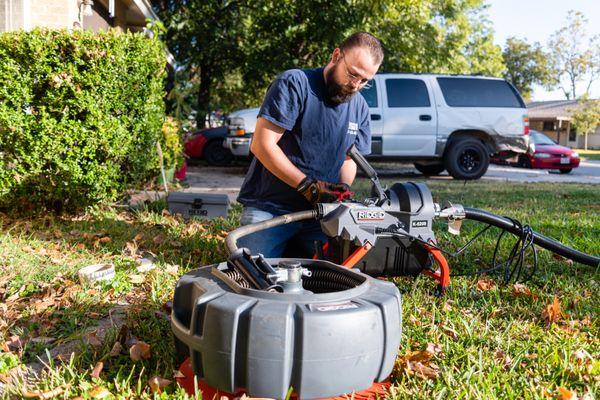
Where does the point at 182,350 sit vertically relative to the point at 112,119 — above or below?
below

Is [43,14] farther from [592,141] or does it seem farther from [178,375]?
[592,141]

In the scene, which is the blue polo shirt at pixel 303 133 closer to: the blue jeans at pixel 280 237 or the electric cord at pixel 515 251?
the blue jeans at pixel 280 237

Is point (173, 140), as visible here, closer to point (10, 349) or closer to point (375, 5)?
point (10, 349)

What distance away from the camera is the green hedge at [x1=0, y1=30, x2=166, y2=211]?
15.4ft

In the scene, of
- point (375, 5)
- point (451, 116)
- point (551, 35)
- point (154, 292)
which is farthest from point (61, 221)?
point (551, 35)

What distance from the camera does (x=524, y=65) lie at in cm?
5462

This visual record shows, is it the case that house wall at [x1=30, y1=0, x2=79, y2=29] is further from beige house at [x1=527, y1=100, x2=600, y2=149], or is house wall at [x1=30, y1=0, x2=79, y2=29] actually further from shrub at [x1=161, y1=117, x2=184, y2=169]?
beige house at [x1=527, y1=100, x2=600, y2=149]

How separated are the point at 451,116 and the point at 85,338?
914cm

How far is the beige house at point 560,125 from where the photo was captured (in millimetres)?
44625

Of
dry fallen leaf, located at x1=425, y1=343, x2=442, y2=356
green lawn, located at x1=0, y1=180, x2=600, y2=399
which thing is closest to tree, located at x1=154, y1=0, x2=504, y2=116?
green lawn, located at x1=0, y1=180, x2=600, y2=399

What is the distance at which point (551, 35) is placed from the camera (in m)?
44.6

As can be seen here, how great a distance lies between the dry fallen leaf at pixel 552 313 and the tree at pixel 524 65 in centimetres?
5451

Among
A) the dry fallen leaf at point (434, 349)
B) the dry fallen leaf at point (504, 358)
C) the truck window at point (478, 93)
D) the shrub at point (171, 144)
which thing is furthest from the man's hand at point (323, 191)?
the truck window at point (478, 93)

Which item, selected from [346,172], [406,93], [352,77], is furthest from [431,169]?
[352,77]
